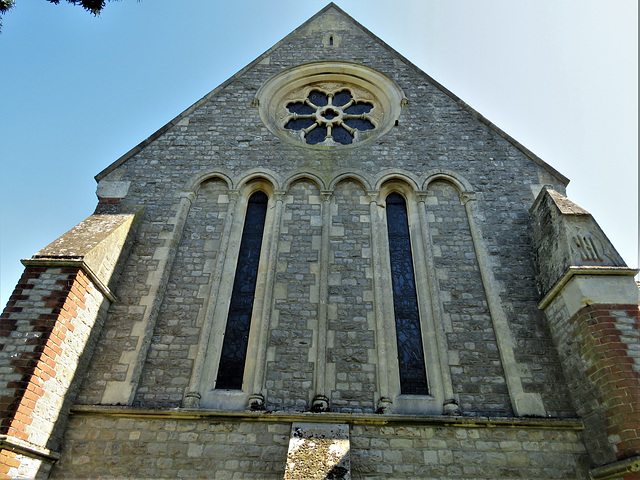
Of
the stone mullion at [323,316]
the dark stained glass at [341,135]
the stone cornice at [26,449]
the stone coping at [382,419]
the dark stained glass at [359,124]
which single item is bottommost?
the stone cornice at [26,449]

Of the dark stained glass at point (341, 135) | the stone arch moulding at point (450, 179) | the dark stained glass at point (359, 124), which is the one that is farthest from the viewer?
the dark stained glass at point (359, 124)

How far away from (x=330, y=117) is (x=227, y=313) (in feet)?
16.6

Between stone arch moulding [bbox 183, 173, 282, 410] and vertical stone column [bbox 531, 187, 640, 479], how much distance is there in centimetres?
393

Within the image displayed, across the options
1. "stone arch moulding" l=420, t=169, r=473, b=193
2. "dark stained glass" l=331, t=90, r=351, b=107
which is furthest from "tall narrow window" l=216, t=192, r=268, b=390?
"dark stained glass" l=331, t=90, r=351, b=107

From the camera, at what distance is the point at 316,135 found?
915cm

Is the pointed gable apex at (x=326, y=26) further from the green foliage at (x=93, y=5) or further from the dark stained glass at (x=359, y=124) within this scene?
the green foliage at (x=93, y=5)

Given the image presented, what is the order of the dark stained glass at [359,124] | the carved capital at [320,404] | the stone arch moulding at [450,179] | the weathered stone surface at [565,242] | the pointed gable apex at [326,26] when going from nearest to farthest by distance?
the carved capital at [320,404] < the weathered stone surface at [565,242] < the stone arch moulding at [450,179] < the pointed gable apex at [326,26] < the dark stained glass at [359,124]

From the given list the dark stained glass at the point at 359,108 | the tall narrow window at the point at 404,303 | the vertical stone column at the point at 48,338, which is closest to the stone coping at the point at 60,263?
the vertical stone column at the point at 48,338

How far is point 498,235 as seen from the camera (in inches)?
283

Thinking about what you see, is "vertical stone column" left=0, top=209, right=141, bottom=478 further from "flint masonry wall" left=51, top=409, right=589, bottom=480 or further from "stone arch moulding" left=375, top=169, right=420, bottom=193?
"stone arch moulding" left=375, top=169, right=420, bottom=193

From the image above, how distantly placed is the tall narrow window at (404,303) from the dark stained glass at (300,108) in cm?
302

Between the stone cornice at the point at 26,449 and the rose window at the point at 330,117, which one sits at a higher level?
the rose window at the point at 330,117

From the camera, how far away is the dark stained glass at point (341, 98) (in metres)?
9.84

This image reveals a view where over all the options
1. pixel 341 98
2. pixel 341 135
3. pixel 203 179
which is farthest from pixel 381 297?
pixel 341 98
